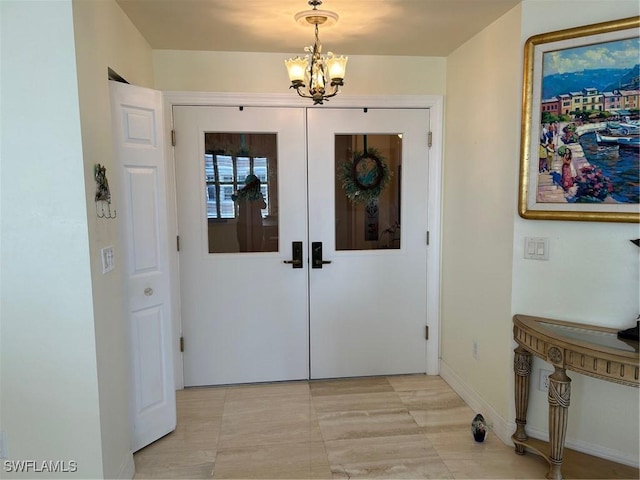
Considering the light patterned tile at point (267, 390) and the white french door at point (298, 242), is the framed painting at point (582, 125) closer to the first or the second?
the white french door at point (298, 242)

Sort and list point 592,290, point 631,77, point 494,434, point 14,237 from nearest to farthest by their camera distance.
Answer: point 14,237 → point 631,77 → point 592,290 → point 494,434

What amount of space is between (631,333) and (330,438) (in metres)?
1.66

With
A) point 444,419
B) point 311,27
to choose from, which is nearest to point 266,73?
point 311,27

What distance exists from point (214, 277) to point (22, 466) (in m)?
1.61

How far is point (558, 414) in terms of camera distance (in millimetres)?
2025

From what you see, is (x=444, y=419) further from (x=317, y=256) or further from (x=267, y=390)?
(x=317, y=256)

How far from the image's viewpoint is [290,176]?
124 inches

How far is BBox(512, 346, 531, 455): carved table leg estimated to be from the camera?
2305mm

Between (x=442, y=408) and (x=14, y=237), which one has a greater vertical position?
Answer: (x=14, y=237)

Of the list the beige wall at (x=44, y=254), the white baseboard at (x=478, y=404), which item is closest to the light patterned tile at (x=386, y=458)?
the white baseboard at (x=478, y=404)

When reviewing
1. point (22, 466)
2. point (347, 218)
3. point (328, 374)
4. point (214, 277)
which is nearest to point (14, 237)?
point (22, 466)

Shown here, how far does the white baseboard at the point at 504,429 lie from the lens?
2234mm

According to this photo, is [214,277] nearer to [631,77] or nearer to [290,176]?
[290,176]

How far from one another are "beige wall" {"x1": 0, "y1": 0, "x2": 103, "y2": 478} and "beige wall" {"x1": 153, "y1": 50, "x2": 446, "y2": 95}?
1.40m
